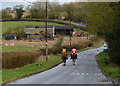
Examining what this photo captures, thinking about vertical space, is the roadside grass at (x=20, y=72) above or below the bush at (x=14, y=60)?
above

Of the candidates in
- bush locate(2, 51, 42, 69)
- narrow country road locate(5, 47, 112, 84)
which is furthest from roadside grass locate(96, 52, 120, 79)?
bush locate(2, 51, 42, 69)

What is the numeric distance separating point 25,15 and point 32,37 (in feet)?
103

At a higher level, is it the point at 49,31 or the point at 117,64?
the point at 117,64

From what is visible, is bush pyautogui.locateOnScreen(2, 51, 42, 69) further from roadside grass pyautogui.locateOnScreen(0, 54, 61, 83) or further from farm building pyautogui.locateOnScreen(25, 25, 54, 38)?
farm building pyautogui.locateOnScreen(25, 25, 54, 38)

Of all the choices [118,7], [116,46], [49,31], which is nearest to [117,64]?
[116,46]

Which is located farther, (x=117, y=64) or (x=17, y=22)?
(x=17, y=22)

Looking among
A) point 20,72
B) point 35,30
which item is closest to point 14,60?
point 20,72

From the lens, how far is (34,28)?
112 metres

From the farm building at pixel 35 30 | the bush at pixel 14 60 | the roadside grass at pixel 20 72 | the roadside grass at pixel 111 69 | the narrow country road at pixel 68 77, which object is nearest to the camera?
the narrow country road at pixel 68 77

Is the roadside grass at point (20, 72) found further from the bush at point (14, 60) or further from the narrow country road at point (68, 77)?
the bush at point (14, 60)

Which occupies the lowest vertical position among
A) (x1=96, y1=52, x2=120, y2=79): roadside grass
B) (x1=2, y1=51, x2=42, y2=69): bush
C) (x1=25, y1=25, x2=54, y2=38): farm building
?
(x1=25, y1=25, x2=54, y2=38): farm building

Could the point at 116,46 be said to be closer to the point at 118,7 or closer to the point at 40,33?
the point at 118,7

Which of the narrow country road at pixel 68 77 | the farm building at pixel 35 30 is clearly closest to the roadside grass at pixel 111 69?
the narrow country road at pixel 68 77

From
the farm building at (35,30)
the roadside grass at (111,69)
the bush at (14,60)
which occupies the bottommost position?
the farm building at (35,30)
